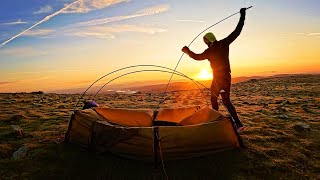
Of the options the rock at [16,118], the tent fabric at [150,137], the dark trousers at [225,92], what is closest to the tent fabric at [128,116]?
the tent fabric at [150,137]

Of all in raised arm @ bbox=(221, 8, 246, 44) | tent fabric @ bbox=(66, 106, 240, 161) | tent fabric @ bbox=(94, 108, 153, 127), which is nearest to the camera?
tent fabric @ bbox=(66, 106, 240, 161)

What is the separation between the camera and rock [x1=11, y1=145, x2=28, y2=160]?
7.11 meters

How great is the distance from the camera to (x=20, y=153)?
725 cm

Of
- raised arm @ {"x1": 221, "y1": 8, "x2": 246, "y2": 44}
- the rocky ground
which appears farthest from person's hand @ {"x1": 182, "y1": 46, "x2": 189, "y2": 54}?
the rocky ground

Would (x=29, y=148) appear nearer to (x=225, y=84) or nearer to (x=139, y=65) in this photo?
(x=139, y=65)

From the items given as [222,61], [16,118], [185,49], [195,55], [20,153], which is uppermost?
[185,49]

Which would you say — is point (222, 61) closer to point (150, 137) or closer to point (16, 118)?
point (150, 137)

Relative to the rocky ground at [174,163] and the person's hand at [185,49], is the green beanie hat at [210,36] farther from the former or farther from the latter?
the rocky ground at [174,163]

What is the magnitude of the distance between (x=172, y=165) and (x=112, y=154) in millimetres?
1408

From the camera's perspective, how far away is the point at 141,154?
6656 mm

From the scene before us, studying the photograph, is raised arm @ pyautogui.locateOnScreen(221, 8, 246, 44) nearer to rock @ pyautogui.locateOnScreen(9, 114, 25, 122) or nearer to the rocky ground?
the rocky ground

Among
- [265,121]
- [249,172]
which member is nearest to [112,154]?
[249,172]

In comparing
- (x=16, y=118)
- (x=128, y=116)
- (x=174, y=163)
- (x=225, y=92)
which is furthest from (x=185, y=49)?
(x=16, y=118)

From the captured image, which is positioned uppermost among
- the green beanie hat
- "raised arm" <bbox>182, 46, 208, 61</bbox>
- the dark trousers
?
the green beanie hat
